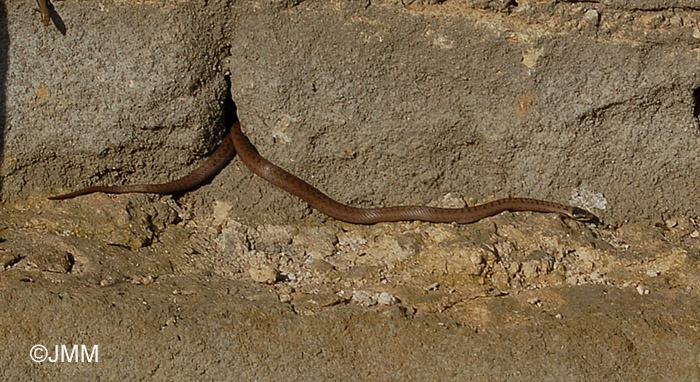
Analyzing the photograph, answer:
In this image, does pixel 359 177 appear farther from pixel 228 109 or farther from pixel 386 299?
pixel 386 299

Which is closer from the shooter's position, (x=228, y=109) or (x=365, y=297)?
(x=365, y=297)

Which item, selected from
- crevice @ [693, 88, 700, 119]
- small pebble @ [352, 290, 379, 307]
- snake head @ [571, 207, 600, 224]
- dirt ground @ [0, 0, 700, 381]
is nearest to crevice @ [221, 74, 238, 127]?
dirt ground @ [0, 0, 700, 381]

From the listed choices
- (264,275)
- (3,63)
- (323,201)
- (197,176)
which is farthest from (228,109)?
(3,63)

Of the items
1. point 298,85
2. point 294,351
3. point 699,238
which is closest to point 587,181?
point 699,238

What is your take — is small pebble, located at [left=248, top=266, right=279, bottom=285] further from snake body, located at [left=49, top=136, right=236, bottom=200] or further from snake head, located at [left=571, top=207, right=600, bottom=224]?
snake head, located at [left=571, top=207, right=600, bottom=224]

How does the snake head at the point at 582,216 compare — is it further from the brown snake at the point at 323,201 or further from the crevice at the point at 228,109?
the crevice at the point at 228,109

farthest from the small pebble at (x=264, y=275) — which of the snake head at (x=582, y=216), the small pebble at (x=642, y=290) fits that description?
the small pebble at (x=642, y=290)
